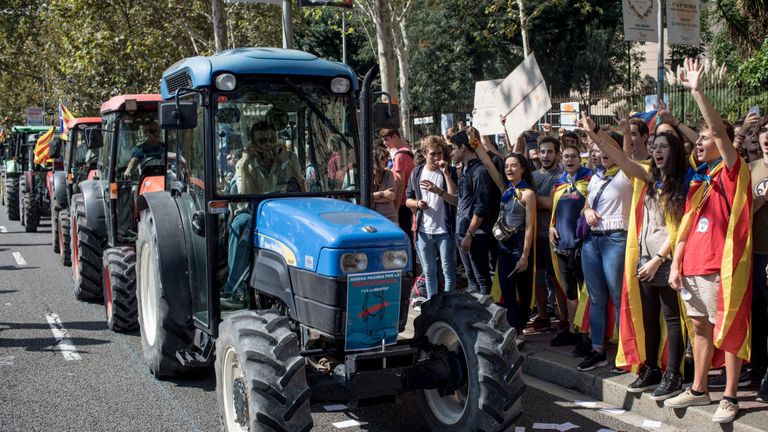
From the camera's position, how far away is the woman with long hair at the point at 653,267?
591cm

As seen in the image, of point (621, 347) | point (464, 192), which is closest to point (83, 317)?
point (464, 192)

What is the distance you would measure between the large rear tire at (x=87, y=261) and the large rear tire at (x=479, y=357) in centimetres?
610

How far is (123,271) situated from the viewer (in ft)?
28.1

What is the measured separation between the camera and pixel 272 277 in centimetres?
543

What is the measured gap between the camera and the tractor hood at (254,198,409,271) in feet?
16.4

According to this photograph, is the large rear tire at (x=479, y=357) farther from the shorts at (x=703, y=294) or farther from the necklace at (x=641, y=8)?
the necklace at (x=641, y=8)

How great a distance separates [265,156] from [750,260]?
10.8ft

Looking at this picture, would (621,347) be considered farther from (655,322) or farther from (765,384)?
(765,384)

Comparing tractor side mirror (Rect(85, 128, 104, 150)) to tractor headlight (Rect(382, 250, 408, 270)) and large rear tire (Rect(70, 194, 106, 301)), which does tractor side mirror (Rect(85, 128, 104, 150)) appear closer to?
large rear tire (Rect(70, 194, 106, 301))

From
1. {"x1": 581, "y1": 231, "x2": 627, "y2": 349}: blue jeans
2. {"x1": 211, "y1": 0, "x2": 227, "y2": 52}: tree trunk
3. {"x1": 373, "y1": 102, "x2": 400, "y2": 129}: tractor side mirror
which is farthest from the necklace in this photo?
{"x1": 211, "y1": 0, "x2": 227, "y2": 52}: tree trunk

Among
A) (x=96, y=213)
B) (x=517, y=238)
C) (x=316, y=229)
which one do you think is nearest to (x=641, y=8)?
(x=517, y=238)

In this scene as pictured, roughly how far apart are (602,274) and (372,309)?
2.54 m

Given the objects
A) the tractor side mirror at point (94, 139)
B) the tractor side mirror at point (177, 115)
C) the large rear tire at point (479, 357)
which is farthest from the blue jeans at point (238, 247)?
the tractor side mirror at point (94, 139)

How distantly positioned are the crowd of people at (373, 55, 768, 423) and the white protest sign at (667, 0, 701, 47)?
12.4 feet
